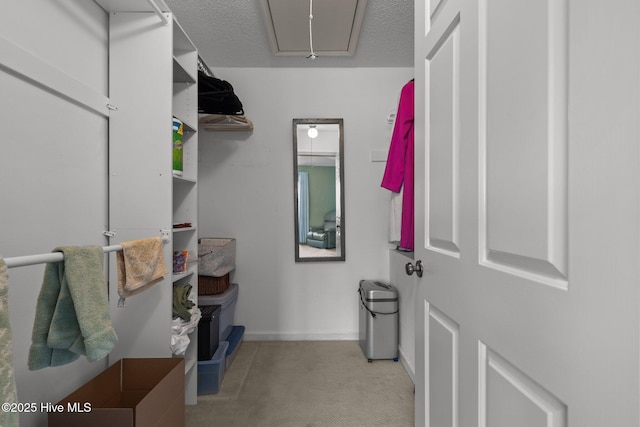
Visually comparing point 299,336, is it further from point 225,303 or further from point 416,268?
point 416,268

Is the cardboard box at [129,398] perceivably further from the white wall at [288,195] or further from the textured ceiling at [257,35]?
the textured ceiling at [257,35]

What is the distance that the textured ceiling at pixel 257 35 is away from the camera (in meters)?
1.99

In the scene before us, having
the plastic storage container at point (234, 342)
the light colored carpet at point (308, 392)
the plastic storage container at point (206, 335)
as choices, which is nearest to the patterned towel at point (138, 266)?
the plastic storage container at point (206, 335)

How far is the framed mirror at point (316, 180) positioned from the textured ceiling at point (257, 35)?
533 millimetres

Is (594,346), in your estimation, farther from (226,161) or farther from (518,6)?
(226,161)

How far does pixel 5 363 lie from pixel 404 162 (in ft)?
6.50

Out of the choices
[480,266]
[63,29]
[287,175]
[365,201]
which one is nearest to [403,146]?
[365,201]

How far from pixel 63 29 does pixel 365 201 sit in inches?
85.3

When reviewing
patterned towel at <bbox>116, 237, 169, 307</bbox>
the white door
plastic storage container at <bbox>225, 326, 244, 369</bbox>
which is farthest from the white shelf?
the white door

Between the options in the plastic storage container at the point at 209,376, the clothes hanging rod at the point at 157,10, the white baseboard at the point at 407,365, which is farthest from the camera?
the white baseboard at the point at 407,365

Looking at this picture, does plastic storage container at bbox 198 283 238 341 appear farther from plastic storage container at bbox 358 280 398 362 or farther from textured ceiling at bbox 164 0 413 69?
textured ceiling at bbox 164 0 413 69

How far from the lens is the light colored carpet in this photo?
5.60ft

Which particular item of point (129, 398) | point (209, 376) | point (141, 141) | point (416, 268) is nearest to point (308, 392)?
point (209, 376)

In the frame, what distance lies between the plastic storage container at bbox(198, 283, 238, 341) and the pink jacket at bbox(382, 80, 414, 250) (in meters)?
1.33
